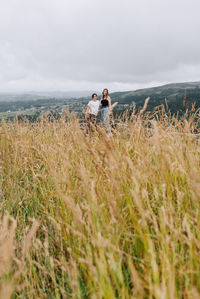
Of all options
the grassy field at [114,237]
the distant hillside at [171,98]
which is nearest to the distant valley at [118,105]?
the distant hillside at [171,98]

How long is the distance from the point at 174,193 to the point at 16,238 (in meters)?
1.47

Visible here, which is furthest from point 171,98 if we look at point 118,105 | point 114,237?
point 114,237

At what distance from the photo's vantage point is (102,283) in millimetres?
1031

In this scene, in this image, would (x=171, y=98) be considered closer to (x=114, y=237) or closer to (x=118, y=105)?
(x=118, y=105)

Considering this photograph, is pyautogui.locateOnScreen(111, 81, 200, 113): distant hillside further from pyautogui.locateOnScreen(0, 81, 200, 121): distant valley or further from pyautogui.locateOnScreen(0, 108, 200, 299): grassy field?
pyautogui.locateOnScreen(0, 108, 200, 299): grassy field

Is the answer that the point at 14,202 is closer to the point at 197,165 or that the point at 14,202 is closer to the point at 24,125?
the point at 197,165

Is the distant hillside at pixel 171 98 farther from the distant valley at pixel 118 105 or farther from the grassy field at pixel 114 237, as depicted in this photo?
the grassy field at pixel 114 237

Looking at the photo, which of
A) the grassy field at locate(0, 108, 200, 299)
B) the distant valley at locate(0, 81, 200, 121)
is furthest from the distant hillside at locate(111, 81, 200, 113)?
the grassy field at locate(0, 108, 200, 299)

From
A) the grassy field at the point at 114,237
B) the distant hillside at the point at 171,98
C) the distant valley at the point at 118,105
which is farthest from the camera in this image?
the distant hillside at the point at 171,98

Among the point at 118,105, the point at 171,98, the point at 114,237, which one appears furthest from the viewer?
the point at 171,98

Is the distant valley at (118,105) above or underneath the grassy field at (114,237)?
above

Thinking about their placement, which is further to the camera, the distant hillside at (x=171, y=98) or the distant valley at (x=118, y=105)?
the distant hillside at (x=171, y=98)

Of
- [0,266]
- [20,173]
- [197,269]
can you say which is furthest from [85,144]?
[20,173]

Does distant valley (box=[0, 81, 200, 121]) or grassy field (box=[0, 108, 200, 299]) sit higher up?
distant valley (box=[0, 81, 200, 121])
